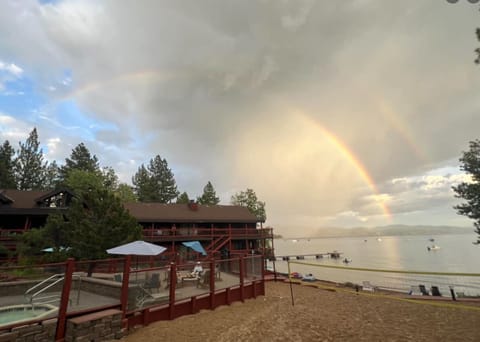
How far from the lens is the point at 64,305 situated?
617 centimetres

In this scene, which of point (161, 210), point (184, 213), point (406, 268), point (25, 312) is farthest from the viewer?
point (406, 268)

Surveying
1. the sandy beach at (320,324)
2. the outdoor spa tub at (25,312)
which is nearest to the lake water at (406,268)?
the sandy beach at (320,324)

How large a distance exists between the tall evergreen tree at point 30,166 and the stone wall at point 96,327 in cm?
5149

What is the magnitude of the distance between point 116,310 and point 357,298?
10.5 metres

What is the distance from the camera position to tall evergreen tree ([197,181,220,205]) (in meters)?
57.1

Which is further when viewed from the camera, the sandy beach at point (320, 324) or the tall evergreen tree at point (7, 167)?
the tall evergreen tree at point (7, 167)

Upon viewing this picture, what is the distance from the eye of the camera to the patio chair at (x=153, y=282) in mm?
8477

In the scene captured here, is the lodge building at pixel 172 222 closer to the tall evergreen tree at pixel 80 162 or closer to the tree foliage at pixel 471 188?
the tree foliage at pixel 471 188

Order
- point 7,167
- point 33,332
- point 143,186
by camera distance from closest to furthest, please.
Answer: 1. point 33,332
2. point 7,167
3. point 143,186

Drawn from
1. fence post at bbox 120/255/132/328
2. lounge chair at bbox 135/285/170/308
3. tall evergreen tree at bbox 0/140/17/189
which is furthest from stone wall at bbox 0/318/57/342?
tall evergreen tree at bbox 0/140/17/189

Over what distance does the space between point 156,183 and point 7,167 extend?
25005 mm

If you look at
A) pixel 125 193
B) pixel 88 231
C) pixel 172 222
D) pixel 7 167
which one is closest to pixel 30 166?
pixel 7 167

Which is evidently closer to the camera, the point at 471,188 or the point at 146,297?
the point at 146,297

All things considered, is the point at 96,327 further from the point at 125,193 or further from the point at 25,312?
the point at 125,193
